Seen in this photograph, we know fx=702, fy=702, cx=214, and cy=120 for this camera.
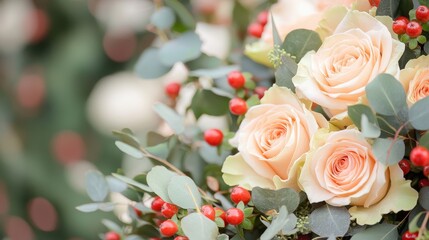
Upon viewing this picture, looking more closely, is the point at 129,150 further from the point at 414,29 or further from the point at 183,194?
the point at 414,29

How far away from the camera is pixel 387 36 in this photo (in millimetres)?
464

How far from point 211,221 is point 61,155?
0.91m

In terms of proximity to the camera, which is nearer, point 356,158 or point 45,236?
point 356,158

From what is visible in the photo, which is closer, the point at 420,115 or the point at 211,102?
the point at 420,115

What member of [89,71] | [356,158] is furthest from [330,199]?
[89,71]

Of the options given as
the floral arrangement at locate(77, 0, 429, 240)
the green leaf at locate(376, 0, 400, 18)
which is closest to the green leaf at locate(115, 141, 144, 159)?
the floral arrangement at locate(77, 0, 429, 240)

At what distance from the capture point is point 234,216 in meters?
0.46

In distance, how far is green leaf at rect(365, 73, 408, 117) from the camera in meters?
0.42

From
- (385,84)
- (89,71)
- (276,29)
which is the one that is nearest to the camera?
(385,84)

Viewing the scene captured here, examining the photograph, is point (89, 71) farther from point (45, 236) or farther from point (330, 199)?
point (330, 199)

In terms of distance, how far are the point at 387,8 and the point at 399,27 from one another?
30mm

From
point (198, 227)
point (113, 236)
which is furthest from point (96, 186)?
point (198, 227)

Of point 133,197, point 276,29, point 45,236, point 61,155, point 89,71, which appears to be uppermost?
point 276,29

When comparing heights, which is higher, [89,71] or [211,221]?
[211,221]
